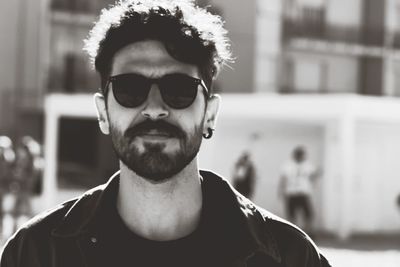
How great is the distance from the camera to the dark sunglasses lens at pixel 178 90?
2754 mm

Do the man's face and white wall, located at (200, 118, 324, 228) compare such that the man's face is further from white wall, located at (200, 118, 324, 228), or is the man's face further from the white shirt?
white wall, located at (200, 118, 324, 228)

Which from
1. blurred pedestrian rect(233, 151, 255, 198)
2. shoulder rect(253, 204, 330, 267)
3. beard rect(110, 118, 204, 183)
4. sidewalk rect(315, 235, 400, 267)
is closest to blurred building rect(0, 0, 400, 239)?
blurred pedestrian rect(233, 151, 255, 198)

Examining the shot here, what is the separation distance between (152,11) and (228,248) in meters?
0.83

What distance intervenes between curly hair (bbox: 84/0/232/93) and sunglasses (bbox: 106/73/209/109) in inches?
2.4

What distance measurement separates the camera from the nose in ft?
9.00

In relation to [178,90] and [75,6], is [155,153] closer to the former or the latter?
[178,90]

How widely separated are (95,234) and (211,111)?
0.58 metres

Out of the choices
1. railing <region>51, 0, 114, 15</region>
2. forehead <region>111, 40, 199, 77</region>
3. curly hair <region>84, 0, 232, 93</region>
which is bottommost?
forehead <region>111, 40, 199, 77</region>

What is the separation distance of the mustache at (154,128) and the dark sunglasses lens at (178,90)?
0.10 m

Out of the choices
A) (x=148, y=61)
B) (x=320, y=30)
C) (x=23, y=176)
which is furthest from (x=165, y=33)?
(x=320, y=30)

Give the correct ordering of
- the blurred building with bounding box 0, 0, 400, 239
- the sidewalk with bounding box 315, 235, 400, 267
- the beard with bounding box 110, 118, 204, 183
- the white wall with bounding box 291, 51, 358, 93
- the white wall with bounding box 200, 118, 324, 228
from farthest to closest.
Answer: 1. the white wall with bounding box 291, 51, 358, 93
2. the blurred building with bounding box 0, 0, 400, 239
3. the white wall with bounding box 200, 118, 324, 228
4. the sidewalk with bounding box 315, 235, 400, 267
5. the beard with bounding box 110, 118, 204, 183

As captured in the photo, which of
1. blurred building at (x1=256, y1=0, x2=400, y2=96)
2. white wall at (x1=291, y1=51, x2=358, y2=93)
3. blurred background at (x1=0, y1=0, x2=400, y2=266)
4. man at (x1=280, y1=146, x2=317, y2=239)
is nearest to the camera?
man at (x1=280, y1=146, x2=317, y2=239)

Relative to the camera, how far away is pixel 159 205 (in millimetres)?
2844

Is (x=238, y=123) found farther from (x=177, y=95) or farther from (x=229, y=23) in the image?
(x=177, y=95)
